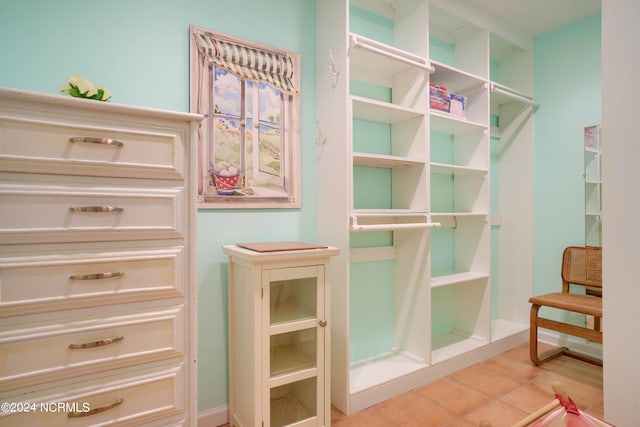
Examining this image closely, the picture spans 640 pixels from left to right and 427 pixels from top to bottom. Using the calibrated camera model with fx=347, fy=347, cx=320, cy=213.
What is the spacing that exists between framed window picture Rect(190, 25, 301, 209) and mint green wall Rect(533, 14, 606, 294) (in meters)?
2.48

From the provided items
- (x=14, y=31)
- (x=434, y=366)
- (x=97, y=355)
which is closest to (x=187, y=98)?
(x=14, y=31)

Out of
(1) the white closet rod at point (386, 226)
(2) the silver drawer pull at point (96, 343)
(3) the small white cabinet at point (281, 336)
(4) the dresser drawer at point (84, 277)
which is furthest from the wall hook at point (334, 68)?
(2) the silver drawer pull at point (96, 343)

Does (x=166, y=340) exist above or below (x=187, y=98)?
below

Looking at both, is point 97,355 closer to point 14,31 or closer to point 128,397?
point 128,397

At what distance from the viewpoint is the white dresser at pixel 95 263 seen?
1092mm

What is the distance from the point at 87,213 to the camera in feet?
3.90

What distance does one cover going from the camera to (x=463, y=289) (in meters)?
3.05

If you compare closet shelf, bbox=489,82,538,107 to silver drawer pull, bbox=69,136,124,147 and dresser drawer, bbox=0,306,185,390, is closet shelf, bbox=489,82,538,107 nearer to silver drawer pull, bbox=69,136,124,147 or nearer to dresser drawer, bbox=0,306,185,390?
silver drawer pull, bbox=69,136,124,147

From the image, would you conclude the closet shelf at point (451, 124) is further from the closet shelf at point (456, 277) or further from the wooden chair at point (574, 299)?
the wooden chair at point (574, 299)

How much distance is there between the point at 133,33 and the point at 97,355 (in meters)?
1.50

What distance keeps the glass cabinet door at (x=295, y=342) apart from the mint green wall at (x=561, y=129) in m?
2.57

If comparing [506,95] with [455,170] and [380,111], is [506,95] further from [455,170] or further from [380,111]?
[380,111]

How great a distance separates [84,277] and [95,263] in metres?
0.05

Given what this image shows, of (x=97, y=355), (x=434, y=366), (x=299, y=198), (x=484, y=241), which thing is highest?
(x=299, y=198)
